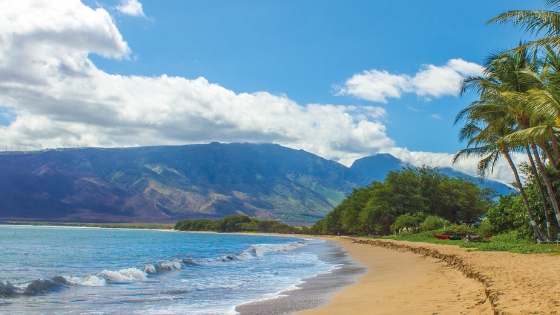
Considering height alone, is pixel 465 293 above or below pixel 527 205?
below

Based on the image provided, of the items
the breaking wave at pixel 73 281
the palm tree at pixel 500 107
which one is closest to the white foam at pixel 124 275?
the breaking wave at pixel 73 281

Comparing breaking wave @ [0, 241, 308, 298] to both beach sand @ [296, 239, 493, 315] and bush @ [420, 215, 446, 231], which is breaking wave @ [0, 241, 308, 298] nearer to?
beach sand @ [296, 239, 493, 315]

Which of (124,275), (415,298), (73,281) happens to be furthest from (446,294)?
(124,275)

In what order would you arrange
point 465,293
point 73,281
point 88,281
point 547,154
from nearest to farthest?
1. point 465,293
2. point 73,281
3. point 88,281
4. point 547,154

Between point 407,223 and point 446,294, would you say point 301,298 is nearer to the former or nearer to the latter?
point 446,294

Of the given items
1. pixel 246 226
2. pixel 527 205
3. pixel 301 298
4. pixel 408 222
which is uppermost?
pixel 527 205

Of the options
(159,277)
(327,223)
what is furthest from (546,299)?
(327,223)

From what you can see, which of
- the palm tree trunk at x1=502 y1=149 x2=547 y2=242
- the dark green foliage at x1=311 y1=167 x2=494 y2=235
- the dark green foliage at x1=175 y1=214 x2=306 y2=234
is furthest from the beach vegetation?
the dark green foliage at x1=175 y1=214 x2=306 y2=234

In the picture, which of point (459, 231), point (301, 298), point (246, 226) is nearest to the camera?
point (301, 298)

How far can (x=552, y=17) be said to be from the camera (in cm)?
1530

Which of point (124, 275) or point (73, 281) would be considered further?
point (124, 275)

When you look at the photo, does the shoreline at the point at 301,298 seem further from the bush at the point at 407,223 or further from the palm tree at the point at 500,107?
the bush at the point at 407,223

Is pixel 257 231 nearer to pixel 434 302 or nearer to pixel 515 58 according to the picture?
pixel 515 58

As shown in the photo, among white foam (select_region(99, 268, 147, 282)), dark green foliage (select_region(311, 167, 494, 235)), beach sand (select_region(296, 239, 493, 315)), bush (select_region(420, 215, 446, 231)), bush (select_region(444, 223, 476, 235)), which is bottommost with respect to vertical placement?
white foam (select_region(99, 268, 147, 282))
